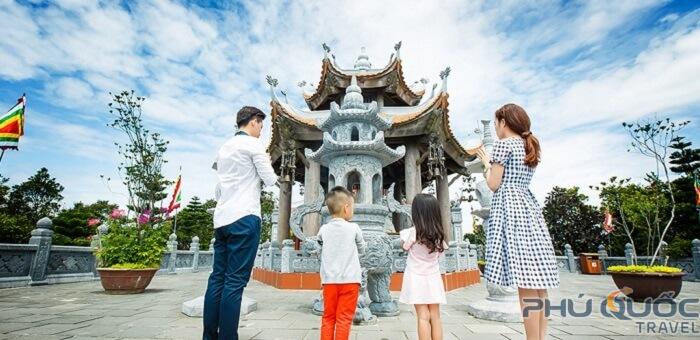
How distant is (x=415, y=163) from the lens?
10930 millimetres

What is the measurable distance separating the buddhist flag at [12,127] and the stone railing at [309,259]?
20.8ft

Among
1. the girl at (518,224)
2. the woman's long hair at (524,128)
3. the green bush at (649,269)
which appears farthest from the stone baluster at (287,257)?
the green bush at (649,269)

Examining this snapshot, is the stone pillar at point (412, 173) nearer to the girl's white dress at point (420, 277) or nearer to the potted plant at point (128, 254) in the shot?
the potted plant at point (128, 254)

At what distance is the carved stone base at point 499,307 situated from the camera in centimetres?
398

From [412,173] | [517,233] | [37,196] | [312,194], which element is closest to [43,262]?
[312,194]

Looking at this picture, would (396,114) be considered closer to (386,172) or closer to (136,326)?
(386,172)

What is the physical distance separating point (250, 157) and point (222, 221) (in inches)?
→ 19.9

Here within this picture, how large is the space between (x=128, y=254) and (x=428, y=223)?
655 cm

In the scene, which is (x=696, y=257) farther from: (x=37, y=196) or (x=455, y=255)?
(x=37, y=196)

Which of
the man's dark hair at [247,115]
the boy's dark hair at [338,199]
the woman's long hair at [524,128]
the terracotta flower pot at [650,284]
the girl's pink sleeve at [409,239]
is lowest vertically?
the terracotta flower pot at [650,284]

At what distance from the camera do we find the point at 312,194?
34.4ft

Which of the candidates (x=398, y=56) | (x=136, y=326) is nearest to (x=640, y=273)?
(x=136, y=326)

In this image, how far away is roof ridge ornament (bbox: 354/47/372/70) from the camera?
1284 cm

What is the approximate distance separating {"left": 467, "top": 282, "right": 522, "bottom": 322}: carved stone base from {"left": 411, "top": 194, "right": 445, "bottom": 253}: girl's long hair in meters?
1.97
